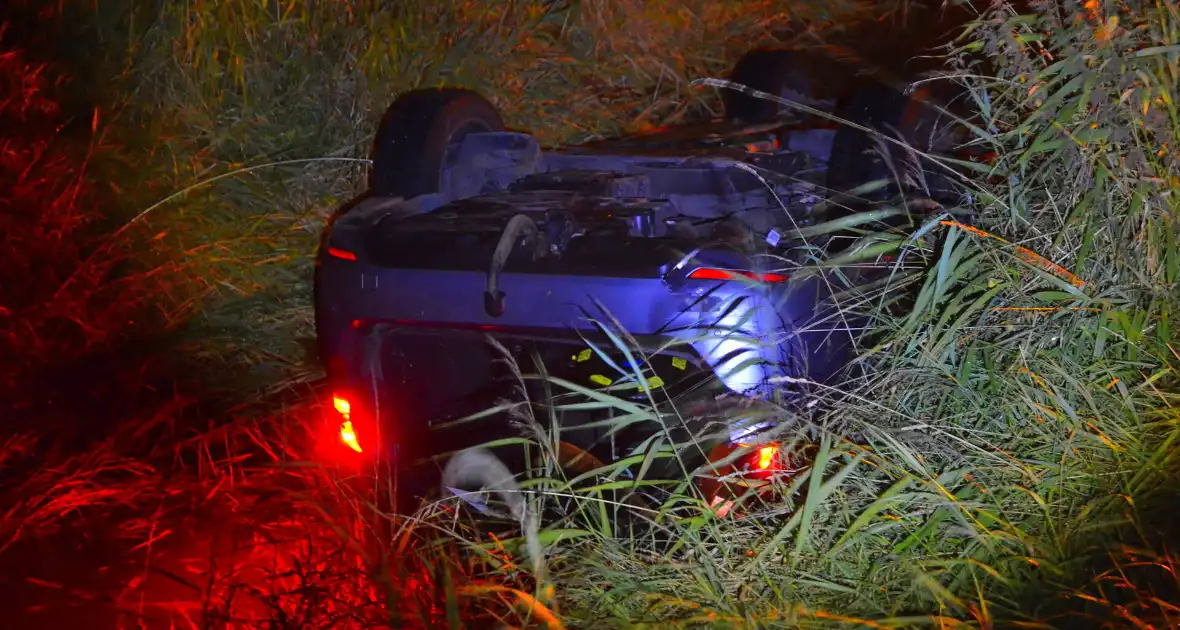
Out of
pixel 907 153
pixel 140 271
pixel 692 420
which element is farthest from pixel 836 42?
pixel 692 420

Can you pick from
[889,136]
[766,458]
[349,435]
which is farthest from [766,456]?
[889,136]

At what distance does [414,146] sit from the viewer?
121 inches

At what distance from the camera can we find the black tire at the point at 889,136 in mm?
3133

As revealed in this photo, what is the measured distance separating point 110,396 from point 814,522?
11.1 feet

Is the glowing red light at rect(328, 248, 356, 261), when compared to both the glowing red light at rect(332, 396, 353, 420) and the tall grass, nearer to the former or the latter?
the glowing red light at rect(332, 396, 353, 420)

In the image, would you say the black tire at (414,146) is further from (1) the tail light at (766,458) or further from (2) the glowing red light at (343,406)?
(1) the tail light at (766,458)

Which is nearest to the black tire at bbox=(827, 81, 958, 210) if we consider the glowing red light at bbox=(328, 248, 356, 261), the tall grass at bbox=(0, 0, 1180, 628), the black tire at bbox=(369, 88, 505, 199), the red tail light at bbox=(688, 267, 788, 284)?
the tall grass at bbox=(0, 0, 1180, 628)

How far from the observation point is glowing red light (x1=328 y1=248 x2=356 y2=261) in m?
2.69

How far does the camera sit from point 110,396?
436 centimetres

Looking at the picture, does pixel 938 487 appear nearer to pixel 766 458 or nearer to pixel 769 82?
pixel 766 458

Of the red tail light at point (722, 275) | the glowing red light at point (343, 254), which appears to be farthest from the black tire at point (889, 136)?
the glowing red light at point (343, 254)

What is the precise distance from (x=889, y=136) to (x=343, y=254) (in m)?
1.86

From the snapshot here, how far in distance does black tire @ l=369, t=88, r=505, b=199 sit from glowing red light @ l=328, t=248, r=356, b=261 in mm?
389

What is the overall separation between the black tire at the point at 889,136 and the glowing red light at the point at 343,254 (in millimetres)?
1535
